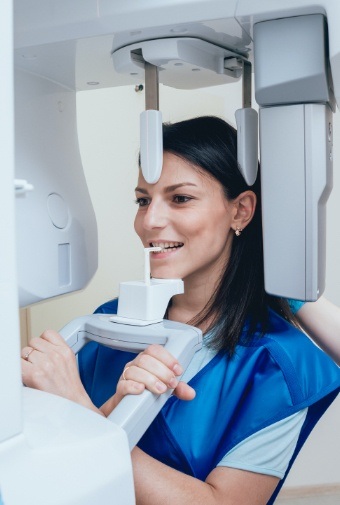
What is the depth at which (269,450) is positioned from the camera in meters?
0.95

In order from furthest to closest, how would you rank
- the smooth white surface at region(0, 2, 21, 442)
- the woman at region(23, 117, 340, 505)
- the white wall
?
1. the white wall
2. the woman at region(23, 117, 340, 505)
3. the smooth white surface at region(0, 2, 21, 442)

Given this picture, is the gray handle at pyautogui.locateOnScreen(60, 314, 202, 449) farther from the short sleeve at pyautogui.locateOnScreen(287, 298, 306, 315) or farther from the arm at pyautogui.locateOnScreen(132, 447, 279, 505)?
the short sleeve at pyautogui.locateOnScreen(287, 298, 306, 315)

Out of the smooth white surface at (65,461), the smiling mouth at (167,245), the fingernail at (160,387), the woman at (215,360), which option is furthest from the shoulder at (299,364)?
the smooth white surface at (65,461)

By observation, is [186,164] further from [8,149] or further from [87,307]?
[87,307]

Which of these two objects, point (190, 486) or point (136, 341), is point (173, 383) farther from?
point (190, 486)

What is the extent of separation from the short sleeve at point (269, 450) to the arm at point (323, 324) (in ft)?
0.53

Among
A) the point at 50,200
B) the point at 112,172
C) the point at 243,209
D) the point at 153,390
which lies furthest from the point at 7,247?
the point at 112,172

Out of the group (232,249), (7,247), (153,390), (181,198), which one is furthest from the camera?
(232,249)

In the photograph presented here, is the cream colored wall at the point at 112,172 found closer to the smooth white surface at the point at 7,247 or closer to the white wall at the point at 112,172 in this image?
the white wall at the point at 112,172

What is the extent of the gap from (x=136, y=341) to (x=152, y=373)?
97mm

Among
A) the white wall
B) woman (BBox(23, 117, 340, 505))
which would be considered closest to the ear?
woman (BBox(23, 117, 340, 505))

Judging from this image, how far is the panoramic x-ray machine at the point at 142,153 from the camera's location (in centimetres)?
44

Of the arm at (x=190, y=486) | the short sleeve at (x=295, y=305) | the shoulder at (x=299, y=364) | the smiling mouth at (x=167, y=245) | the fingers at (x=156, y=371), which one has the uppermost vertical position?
the smiling mouth at (x=167, y=245)

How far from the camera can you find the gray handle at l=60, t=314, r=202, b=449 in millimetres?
669
